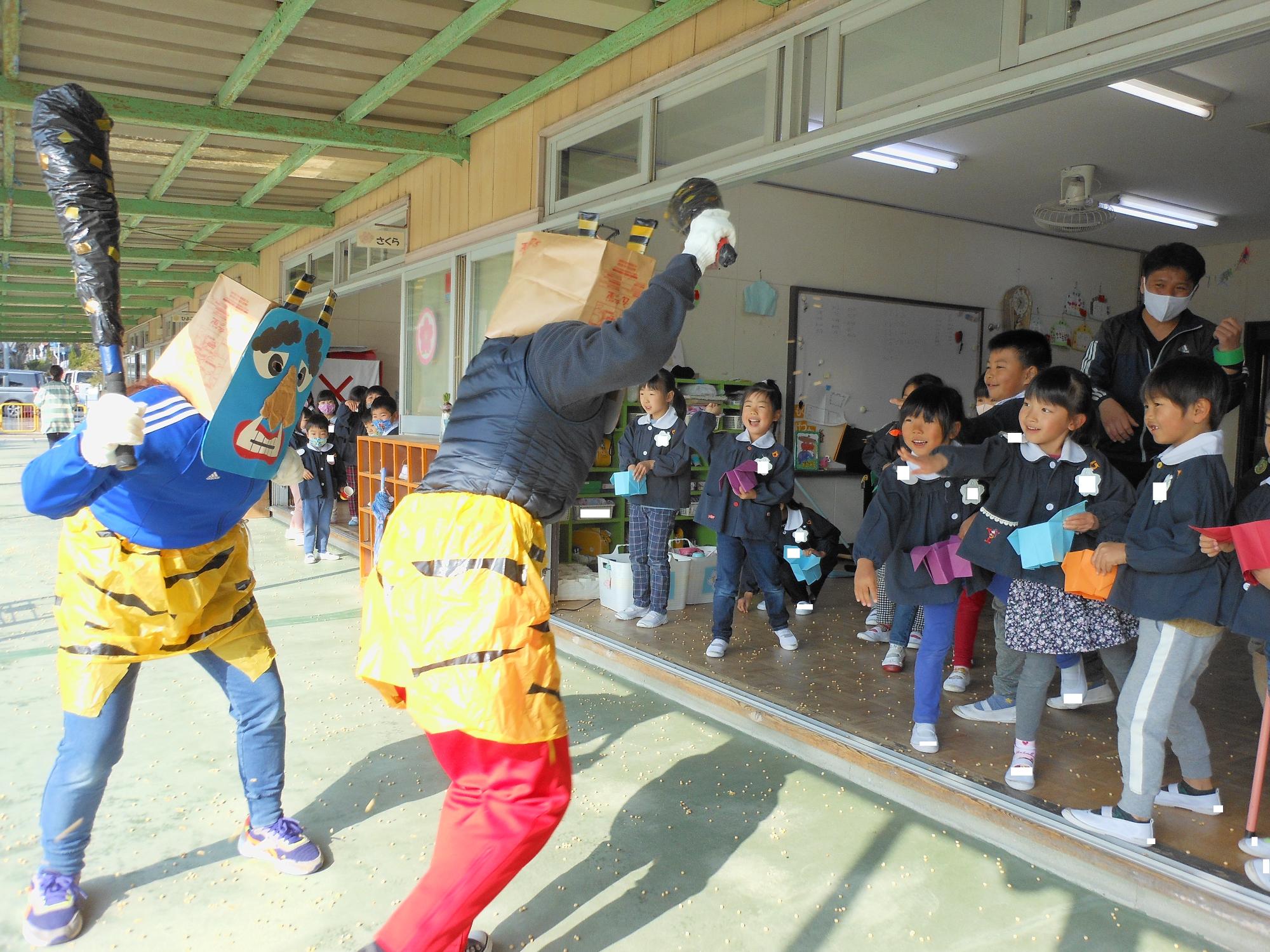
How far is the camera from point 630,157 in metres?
4.39

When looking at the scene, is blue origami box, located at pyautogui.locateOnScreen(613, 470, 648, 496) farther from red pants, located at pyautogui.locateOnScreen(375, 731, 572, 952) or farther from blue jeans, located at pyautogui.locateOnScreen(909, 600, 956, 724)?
red pants, located at pyautogui.locateOnScreen(375, 731, 572, 952)

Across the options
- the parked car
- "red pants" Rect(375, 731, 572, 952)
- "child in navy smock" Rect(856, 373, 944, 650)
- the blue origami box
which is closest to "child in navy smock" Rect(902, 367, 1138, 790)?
"child in navy smock" Rect(856, 373, 944, 650)

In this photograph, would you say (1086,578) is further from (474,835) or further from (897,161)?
(897,161)

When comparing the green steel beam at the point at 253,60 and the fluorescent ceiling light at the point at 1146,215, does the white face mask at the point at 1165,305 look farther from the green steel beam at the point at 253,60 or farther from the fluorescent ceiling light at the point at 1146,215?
the fluorescent ceiling light at the point at 1146,215

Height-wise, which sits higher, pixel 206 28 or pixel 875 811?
pixel 206 28

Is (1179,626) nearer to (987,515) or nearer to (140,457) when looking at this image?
(987,515)

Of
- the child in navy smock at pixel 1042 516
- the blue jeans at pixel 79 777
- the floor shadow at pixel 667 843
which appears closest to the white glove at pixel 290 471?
the blue jeans at pixel 79 777

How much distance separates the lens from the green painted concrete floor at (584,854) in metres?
2.21

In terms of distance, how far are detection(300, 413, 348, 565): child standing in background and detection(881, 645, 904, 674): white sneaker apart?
471cm

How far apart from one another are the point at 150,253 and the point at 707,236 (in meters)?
10.8

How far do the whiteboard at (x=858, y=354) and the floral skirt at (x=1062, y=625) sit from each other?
4211 millimetres

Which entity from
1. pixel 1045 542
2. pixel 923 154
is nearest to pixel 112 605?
pixel 1045 542

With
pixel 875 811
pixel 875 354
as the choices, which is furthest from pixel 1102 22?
pixel 875 354

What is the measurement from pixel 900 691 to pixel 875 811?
1046 millimetres
